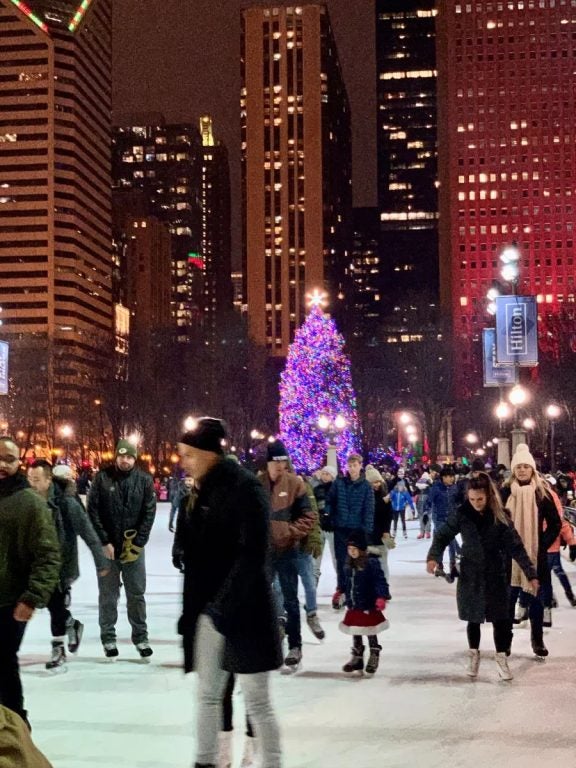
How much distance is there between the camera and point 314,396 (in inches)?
1799

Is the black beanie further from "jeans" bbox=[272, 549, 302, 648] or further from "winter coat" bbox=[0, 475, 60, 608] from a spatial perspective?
"jeans" bbox=[272, 549, 302, 648]

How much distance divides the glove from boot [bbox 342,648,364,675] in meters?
1.96

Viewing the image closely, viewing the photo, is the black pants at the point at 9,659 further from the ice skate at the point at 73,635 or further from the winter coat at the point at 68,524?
the ice skate at the point at 73,635

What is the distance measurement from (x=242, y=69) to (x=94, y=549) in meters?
158

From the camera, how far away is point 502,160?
493 feet

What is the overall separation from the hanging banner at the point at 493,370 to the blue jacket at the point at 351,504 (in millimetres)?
11771

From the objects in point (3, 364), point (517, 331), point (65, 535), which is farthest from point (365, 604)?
point (3, 364)

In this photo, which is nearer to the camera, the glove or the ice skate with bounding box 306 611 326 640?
the glove

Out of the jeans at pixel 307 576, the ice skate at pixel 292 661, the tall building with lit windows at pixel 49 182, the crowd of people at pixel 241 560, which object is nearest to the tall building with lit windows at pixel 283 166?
the tall building with lit windows at pixel 49 182

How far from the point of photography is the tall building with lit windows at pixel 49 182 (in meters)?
148

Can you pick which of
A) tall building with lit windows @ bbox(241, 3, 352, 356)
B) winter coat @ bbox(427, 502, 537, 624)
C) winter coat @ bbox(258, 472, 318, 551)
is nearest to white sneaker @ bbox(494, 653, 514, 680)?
winter coat @ bbox(427, 502, 537, 624)

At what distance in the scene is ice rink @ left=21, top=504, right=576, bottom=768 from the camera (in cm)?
541

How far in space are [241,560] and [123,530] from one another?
167 inches

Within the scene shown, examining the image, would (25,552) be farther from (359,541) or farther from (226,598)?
(359,541)
